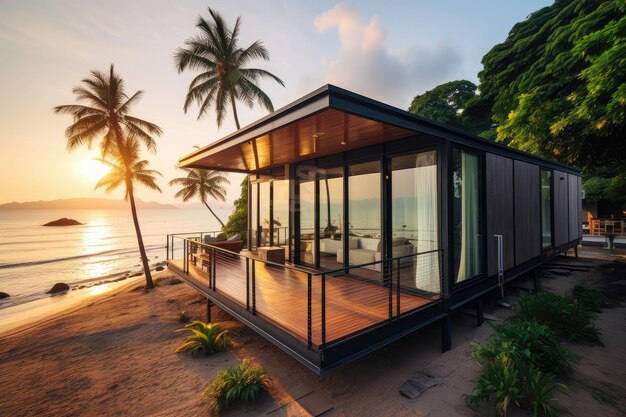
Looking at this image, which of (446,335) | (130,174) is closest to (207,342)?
(446,335)

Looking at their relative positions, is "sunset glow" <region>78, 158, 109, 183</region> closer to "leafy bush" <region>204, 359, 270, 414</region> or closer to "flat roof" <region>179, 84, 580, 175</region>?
"flat roof" <region>179, 84, 580, 175</region>

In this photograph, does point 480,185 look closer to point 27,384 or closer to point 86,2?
point 27,384

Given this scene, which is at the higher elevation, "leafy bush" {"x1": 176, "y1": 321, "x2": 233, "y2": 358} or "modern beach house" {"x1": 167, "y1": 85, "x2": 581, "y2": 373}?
"modern beach house" {"x1": 167, "y1": 85, "x2": 581, "y2": 373}

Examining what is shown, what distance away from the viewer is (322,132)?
17.1 feet

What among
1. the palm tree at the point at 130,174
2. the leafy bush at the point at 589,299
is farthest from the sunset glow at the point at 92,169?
the leafy bush at the point at 589,299

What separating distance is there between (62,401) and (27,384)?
151cm

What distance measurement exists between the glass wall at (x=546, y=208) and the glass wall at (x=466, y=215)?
470cm

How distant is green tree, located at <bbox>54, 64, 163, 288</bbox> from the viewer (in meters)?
13.3

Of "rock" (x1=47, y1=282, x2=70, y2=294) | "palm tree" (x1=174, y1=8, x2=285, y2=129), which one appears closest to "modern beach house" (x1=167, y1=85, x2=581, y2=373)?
"palm tree" (x1=174, y1=8, x2=285, y2=129)

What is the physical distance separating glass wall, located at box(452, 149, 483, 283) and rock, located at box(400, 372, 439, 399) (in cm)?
201

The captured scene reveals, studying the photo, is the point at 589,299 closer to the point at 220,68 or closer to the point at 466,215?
the point at 466,215

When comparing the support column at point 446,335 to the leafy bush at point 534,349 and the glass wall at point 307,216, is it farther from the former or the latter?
the glass wall at point 307,216

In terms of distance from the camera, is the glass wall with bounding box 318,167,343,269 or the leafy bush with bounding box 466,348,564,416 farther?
the glass wall with bounding box 318,167,343,269

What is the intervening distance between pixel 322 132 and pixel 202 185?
22343mm
